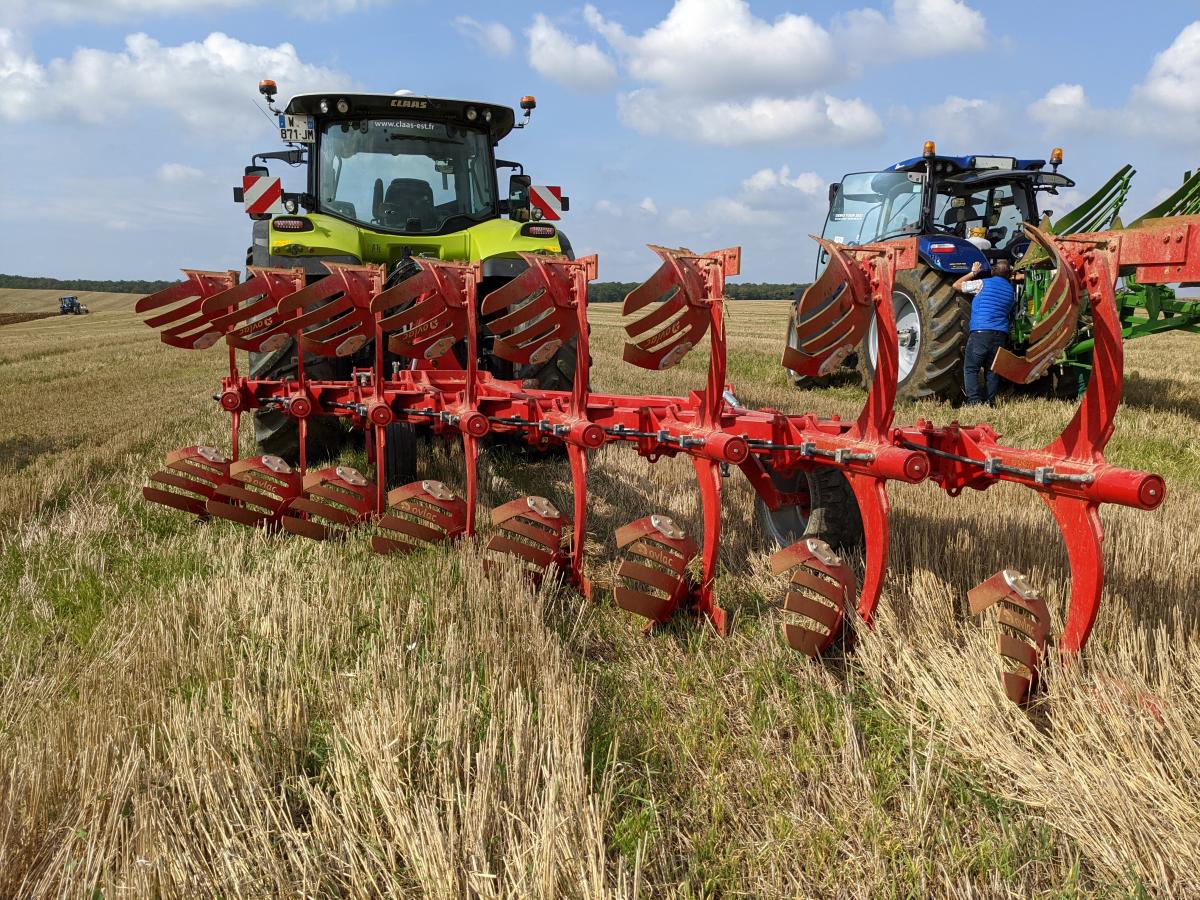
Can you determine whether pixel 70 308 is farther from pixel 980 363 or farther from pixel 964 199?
pixel 980 363

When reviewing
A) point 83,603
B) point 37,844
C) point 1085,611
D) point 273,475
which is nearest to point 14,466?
point 273,475

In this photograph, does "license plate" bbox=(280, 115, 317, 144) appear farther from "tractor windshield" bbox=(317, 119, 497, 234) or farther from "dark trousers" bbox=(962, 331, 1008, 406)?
"dark trousers" bbox=(962, 331, 1008, 406)

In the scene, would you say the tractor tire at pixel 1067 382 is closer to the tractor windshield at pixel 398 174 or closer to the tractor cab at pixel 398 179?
the tractor cab at pixel 398 179

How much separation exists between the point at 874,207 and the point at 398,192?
194 inches

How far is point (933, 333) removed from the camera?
744 cm

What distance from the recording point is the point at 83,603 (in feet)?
10.1

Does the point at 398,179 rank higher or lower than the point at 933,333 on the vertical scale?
higher

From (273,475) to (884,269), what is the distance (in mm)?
2775

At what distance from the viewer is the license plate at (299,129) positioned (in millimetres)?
5715

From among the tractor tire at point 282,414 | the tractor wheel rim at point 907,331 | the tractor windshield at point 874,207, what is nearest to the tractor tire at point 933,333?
the tractor wheel rim at point 907,331

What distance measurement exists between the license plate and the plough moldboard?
5.90 ft

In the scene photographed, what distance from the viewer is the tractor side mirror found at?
6.30m

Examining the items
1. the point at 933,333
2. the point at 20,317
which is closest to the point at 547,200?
the point at 933,333

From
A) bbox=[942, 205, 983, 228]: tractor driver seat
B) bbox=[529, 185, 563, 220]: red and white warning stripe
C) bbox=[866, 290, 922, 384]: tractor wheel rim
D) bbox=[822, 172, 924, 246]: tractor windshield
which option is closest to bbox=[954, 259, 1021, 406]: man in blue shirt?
bbox=[866, 290, 922, 384]: tractor wheel rim
